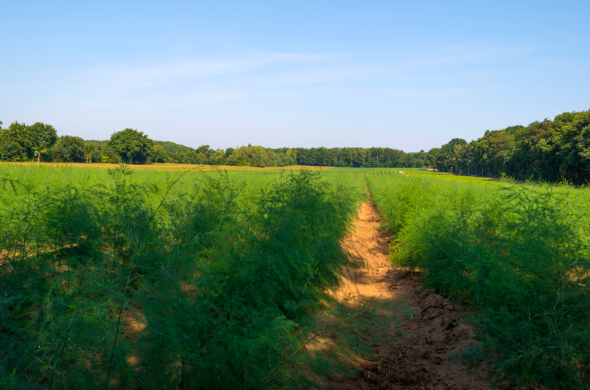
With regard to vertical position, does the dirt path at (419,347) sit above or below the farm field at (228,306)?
below

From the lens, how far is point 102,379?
2352 millimetres

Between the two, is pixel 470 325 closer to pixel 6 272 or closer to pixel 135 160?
pixel 6 272

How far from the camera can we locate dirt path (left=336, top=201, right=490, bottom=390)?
3.90 metres

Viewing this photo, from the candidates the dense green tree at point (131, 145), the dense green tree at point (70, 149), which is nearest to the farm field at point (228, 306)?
the dense green tree at point (70, 149)

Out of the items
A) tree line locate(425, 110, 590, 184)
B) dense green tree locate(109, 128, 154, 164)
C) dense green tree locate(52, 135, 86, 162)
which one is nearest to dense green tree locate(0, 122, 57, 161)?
dense green tree locate(52, 135, 86, 162)

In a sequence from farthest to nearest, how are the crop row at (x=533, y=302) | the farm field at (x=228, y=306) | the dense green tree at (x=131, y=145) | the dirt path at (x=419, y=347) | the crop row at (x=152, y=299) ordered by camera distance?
1. the dense green tree at (x=131, y=145)
2. the dirt path at (x=419, y=347)
3. the crop row at (x=533, y=302)
4. the farm field at (x=228, y=306)
5. the crop row at (x=152, y=299)

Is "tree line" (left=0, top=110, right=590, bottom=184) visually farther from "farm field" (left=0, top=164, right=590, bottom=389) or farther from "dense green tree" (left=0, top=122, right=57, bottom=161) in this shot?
"farm field" (left=0, top=164, right=590, bottom=389)

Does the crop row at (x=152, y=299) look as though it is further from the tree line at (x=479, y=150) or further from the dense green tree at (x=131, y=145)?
the dense green tree at (x=131, y=145)

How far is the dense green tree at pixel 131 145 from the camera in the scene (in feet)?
173

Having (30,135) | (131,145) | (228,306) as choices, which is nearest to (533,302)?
(228,306)

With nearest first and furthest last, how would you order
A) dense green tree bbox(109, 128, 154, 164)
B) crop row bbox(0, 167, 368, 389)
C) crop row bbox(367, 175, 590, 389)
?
1. crop row bbox(0, 167, 368, 389)
2. crop row bbox(367, 175, 590, 389)
3. dense green tree bbox(109, 128, 154, 164)

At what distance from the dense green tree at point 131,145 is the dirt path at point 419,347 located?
5220cm

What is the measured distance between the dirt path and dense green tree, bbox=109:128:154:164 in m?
52.2

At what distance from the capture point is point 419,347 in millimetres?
4836
